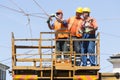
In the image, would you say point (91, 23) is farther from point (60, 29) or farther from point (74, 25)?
point (60, 29)

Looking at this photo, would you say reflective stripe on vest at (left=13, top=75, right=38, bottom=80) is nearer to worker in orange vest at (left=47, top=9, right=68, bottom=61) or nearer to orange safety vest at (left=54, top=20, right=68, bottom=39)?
worker in orange vest at (left=47, top=9, right=68, bottom=61)

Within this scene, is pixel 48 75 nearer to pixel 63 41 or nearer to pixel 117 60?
pixel 63 41

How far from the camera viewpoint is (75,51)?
17234 millimetres

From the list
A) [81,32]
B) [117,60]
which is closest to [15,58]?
[81,32]

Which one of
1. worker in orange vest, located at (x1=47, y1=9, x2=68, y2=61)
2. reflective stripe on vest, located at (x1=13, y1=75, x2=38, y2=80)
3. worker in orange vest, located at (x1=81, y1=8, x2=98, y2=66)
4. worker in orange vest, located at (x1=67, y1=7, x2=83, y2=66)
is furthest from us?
worker in orange vest, located at (x1=47, y1=9, x2=68, y2=61)

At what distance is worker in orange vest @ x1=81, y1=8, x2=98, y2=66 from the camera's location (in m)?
16.8

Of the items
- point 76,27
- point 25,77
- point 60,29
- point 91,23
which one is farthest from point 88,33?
point 25,77

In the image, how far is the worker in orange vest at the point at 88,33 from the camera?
16.8m

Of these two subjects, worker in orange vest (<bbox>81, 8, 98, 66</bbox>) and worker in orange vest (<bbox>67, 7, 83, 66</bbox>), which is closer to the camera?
worker in orange vest (<bbox>81, 8, 98, 66</bbox>)

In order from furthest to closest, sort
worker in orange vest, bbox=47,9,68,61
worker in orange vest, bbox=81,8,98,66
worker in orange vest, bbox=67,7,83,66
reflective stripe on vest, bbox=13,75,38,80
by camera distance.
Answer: worker in orange vest, bbox=47,9,68,61 → worker in orange vest, bbox=67,7,83,66 → worker in orange vest, bbox=81,8,98,66 → reflective stripe on vest, bbox=13,75,38,80

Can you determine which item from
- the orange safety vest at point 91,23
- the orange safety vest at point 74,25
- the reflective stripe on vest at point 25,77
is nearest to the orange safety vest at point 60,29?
the orange safety vest at point 74,25

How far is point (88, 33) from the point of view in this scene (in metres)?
16.9

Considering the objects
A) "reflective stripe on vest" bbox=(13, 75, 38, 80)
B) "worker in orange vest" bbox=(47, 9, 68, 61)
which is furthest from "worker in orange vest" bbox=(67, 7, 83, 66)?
"reflective stripe on vest" bbox=(13, 75, 38, 80)

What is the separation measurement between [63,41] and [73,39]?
0.48 meters
